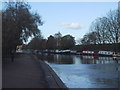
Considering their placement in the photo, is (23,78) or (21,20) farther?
(21,20)

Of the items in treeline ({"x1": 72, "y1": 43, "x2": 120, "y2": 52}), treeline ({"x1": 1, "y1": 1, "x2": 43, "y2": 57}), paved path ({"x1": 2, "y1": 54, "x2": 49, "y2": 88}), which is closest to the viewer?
paved path ({"x1": 2, "y1": 54, "x2": 49, "y2": 88})

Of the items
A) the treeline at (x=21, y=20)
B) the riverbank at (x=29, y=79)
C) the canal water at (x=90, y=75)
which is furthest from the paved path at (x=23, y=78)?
the treeline at (x=21, y=20)

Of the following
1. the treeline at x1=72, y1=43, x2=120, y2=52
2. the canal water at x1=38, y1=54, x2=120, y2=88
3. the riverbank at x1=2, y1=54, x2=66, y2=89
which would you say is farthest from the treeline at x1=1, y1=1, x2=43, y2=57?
the treeline at x1=72, y1=43, x2=120, y2=52

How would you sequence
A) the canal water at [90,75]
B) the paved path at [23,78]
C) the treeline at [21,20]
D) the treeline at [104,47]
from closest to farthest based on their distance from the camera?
the paved path at [23,78] < the canal water at [90,75] < the treeline at [21,20] < the treeline at [104,47]

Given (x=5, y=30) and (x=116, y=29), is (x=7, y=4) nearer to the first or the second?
(x=5, y=30)

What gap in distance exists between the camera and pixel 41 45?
13250 cm

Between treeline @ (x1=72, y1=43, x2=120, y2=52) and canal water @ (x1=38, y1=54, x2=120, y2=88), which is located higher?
treeline @ (x1=72, y1=43, x2=120, y2=52)

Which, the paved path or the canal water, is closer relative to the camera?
the paved path

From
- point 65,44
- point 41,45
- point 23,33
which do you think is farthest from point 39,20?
point 65,44

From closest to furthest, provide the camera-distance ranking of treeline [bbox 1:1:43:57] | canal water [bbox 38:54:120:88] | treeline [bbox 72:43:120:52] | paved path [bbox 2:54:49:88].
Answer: paved path [bbox 2:54:49:88], canal water [bbox 38:54:120:88], treeline [bbox 1:1:43:57], treeline [bbox 72:43:120:52]

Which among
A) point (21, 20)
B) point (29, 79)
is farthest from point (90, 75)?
point (21, 20)

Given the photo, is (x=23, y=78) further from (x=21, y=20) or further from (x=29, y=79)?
(x=21, y=20)

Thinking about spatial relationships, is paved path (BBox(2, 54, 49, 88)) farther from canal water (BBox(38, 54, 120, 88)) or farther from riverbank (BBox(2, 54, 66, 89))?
canal water (BBox(38, 54, 120, 88))

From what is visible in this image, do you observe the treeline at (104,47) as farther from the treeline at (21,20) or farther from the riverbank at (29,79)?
the riverbank at (29,79)
